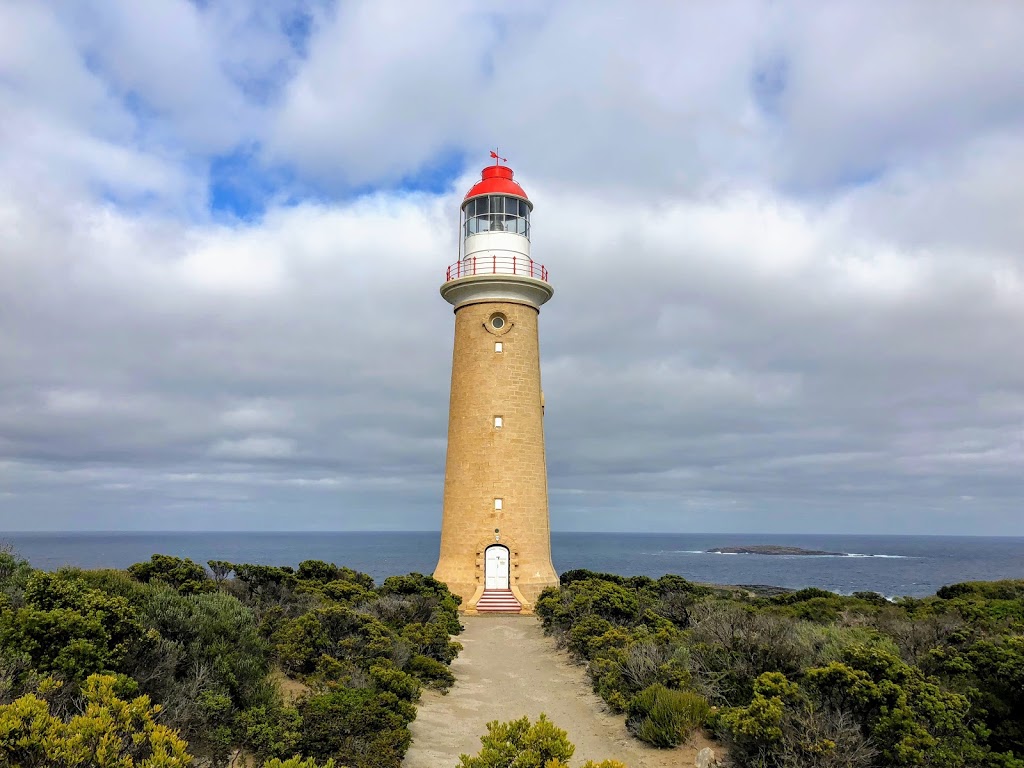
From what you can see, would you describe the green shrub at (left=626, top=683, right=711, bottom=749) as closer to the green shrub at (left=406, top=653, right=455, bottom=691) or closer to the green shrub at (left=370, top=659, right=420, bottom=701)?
the green shrub at (left=370, top=659, right=420, bottom=701)

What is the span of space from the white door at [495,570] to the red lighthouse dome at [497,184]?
37.7 ft

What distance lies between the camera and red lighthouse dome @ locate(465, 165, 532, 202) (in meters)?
22.2

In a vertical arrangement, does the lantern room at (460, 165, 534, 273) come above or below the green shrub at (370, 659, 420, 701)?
above

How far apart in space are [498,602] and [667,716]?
496 inches

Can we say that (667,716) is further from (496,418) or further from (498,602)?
(496,418)

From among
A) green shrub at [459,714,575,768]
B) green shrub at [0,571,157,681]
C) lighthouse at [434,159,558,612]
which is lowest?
green shrub at [459,714,575,768]

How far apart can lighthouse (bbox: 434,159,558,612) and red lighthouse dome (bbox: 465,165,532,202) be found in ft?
0.13

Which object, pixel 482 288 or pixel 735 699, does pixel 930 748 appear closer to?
pixel 735 699

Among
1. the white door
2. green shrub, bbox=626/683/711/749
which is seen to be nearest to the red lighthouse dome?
the white door

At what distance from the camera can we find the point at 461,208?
23391mm

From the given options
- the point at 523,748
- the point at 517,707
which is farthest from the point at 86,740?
the point at 517,707

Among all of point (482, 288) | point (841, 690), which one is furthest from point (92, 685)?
point (482, 288)

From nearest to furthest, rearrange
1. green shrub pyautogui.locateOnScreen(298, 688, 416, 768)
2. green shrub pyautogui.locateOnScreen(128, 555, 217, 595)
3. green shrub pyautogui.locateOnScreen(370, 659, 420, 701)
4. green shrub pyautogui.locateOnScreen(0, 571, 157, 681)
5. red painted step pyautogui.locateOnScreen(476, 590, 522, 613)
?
green shrub pyautogui.locateOnScreen(0, 571, 157, 681) < green shrub pyautogui.locateOnScreen(298, 688, 416, 768) < green shrub pyautogui.locateOnScreen(370, 659, 420, 701) < green shrub pyautogui.locateOnScreen(128, 555, 217, 595) < red painted step pyautogui.locateOnScreen(476, 590, 522, 613)

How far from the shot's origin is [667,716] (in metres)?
9.02
